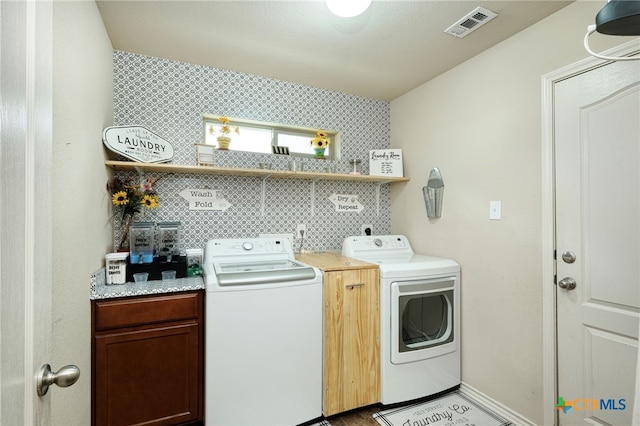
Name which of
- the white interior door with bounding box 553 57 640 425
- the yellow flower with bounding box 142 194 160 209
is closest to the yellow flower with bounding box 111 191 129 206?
the yellow flower with bounding box 142 194 160 209

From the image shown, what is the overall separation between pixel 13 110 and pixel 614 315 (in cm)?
227

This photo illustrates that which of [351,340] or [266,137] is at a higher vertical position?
[266,137]

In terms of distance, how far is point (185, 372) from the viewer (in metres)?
1.77

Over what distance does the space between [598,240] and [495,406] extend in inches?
50.0

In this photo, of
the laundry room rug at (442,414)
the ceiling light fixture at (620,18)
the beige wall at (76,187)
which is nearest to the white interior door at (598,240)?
the laundry room rug at (442,414)

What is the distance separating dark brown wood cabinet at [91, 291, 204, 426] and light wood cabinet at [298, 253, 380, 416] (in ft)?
2.61

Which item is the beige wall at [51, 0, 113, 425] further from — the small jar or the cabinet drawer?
the small jar

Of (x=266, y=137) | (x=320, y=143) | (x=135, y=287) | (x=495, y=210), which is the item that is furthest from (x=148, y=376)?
A: (x=495, y=210)

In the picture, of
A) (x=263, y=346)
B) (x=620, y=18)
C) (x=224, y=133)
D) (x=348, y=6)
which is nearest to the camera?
(x=620, y=18)

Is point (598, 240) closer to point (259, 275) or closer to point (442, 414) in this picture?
point (442, 414)

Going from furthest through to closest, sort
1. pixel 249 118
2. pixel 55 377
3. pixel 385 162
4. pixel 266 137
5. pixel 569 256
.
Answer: pixel 385 162, pixel 266 137, pixel 249 118, pixel 569 256, pixel 55 377

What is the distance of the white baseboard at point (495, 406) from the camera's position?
1.86 m

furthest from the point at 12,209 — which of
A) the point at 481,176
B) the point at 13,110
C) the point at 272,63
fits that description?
the point at 481,176

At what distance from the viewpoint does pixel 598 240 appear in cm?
155
